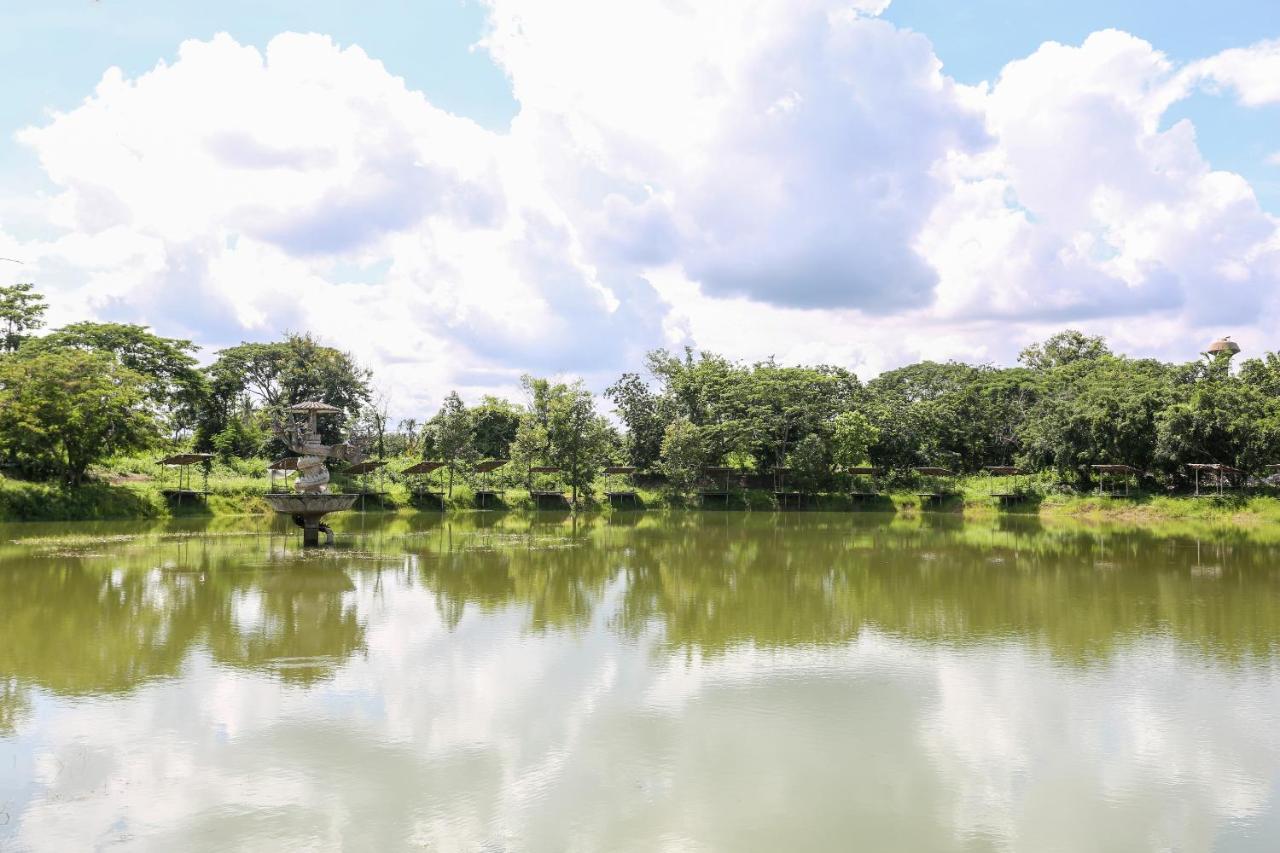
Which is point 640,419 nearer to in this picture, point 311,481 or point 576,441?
point 576,441

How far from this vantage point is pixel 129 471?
36906mm

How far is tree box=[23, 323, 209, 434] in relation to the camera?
130 feet

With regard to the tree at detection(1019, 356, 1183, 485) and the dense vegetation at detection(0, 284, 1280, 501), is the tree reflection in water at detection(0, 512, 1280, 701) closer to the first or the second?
the dense vegetation at detection(0, 284, 1280, 501)

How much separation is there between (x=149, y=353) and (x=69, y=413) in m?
12.1

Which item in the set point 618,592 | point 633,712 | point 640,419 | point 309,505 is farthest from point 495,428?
point 633,712

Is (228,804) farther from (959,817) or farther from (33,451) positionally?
(33,451)

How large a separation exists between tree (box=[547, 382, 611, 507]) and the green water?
24.5 metres

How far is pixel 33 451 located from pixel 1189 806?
117 feet

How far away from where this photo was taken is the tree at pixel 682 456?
145 feet

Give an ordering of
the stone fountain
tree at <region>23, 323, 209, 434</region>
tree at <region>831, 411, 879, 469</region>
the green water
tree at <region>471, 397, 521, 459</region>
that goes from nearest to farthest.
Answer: the green water < the stone fountain < tree at <region>23, 323, 209, 434</region> < tree at <region>831, 411, 879, 469</region> < tree at <region>471, 397, 521, 459</region>

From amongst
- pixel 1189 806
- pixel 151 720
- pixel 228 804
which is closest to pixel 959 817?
pixel 1189 806

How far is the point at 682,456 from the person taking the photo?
44.3 meters

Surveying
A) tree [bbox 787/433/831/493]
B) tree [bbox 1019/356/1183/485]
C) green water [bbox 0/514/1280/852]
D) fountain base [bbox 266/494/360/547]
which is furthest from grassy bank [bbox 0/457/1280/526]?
green water [bbox 0/514/1280/852]

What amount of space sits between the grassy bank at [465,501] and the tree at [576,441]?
139 centimetres
